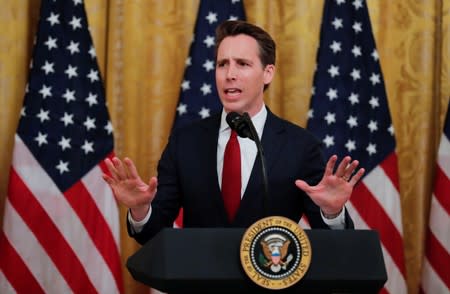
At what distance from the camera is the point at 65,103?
155 inches

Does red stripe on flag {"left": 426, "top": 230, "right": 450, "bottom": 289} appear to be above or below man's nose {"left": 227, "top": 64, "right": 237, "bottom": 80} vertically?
below

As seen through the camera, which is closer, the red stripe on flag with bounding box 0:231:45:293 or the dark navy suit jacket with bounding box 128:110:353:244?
the dark navy suit jacket with bounding box 128:110:353:244

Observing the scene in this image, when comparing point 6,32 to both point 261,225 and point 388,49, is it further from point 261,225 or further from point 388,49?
point 261,225

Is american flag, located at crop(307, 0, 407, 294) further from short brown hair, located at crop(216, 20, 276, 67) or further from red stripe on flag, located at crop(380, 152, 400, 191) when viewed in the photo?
short brown hair, located at crop(216, 20, 276, 67)

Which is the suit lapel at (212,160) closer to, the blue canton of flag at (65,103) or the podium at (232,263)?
the podium at (232,263)

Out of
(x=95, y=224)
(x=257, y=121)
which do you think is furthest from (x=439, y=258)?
(x=257, y=121)

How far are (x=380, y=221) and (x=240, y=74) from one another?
6.32 ft

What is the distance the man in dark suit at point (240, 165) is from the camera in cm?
237

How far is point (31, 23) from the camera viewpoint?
407 cm

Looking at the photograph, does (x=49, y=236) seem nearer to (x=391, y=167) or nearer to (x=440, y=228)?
(x=391, y=167)

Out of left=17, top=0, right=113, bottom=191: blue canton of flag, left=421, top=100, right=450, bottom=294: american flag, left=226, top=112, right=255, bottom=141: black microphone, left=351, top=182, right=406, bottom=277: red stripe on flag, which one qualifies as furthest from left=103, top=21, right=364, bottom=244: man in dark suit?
left=421, top=100, right=450, bottom=294: american flag

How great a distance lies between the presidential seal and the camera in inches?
66.4

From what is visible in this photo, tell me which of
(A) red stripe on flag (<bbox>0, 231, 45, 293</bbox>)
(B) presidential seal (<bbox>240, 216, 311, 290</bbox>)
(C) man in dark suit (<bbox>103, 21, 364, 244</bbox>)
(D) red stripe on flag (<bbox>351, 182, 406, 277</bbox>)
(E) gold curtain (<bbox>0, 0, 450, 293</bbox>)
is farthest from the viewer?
(D) red stripe on flag (<bbox>351, 182, 406, 277</bbox>)

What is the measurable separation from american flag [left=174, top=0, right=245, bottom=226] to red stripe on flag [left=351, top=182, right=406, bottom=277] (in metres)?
0.96
